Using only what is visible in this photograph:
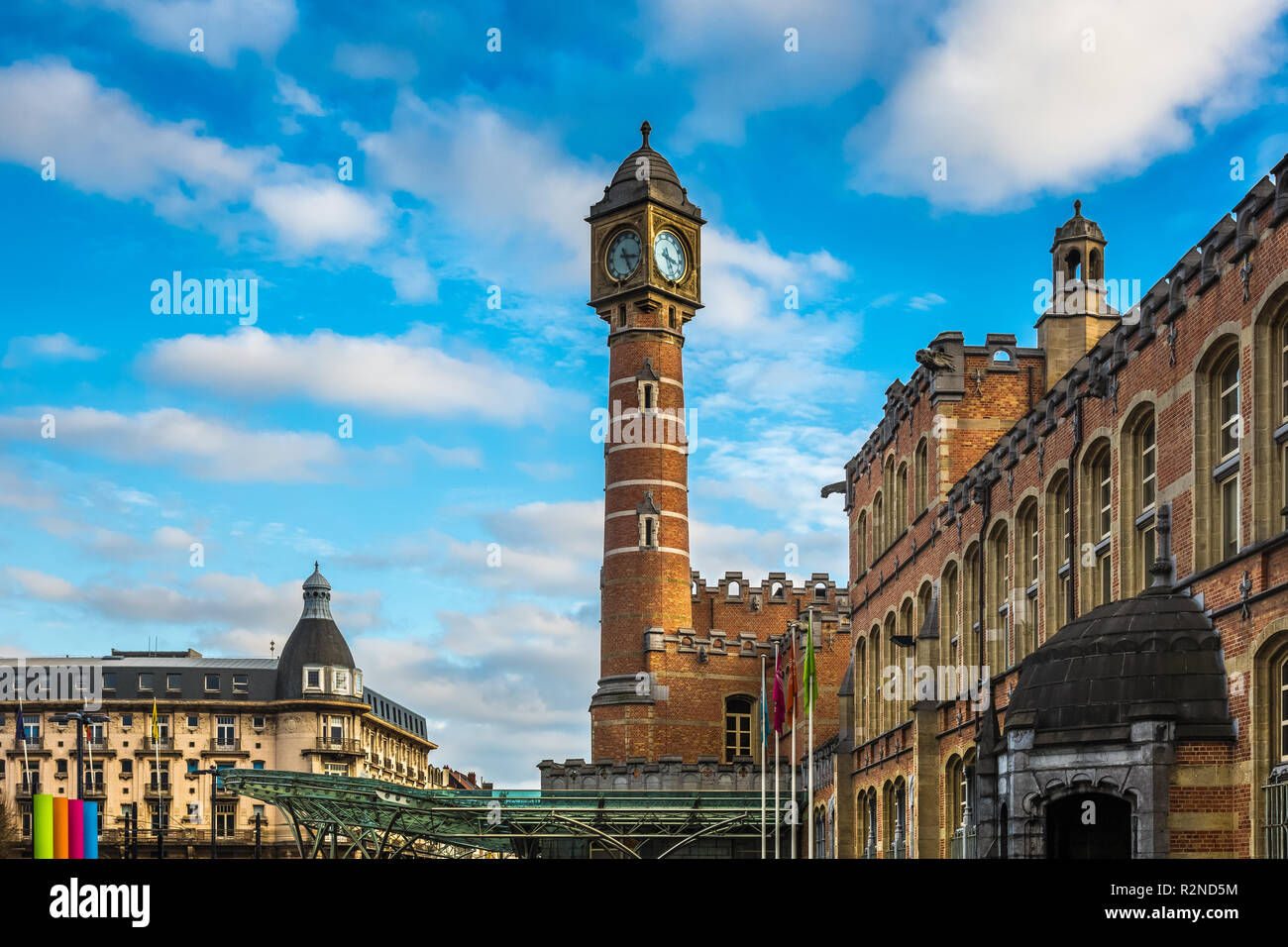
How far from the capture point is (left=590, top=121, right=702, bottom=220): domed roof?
68.9 m

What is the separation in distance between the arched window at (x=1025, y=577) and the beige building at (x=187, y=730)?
255 feet

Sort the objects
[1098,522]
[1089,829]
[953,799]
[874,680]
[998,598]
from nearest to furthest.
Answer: [1089,829] → [1098,522] → [998,598] → [953,799] → [874,680]

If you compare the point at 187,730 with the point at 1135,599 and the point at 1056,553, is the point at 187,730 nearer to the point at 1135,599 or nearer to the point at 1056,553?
the point at 1056,553

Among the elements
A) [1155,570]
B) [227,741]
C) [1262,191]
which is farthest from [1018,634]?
[227,741]

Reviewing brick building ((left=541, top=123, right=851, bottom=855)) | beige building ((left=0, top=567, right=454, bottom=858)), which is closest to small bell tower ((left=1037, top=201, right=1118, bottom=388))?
brick building ((left=541, top=123, right=851, bottom=855))

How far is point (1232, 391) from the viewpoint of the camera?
22188 mm

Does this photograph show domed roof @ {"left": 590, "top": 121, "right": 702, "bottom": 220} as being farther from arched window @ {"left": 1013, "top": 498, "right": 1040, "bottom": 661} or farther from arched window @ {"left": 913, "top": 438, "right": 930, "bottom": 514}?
arched window @ {"left": 1013, "top": 498, "right": 1040, "bottom": 661}

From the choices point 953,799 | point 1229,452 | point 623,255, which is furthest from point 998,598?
point 623,255

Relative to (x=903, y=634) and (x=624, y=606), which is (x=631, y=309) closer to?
(x=624, y=606)

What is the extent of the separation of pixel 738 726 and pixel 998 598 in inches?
1390

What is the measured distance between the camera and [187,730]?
10794 centimetres

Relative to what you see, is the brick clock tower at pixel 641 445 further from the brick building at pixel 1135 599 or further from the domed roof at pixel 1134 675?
the domed roof at pixel 1134 675

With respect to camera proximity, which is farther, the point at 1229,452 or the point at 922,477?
the point at 922,477

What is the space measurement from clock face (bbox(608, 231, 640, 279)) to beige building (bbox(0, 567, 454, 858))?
4891 centimetres
